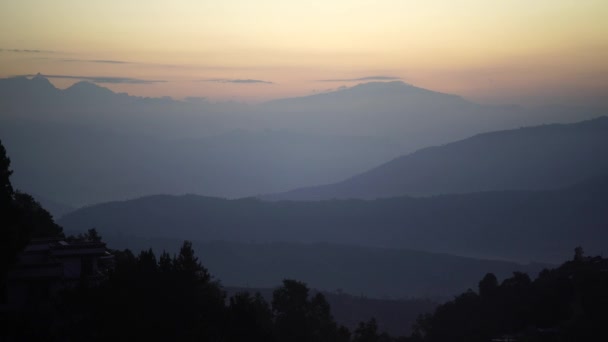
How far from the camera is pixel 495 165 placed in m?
177

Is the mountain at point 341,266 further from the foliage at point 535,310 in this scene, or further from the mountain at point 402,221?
the foliage at point 535,310

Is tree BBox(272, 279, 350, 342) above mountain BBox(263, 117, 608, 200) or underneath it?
underneath

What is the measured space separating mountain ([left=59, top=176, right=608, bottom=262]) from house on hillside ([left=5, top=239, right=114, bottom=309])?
8336 cm

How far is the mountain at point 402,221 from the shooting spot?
→ 111250mm

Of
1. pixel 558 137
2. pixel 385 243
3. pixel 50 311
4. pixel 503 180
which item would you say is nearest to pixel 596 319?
pixel 50 311

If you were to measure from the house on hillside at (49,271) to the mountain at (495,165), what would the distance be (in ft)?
457

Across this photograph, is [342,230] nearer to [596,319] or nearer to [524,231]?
[524,231]

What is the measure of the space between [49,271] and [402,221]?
106 meters

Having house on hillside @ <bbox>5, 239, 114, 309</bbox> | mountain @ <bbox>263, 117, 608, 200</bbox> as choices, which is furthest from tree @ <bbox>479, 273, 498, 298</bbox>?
mountain @ <bbox>263, 117, 608, 200</bbox>

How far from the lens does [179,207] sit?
124 meters

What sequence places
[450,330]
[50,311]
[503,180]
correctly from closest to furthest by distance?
1. [50,311]
2. [450,330]
3. [503,180]

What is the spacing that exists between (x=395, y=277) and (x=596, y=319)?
5973 centimetres

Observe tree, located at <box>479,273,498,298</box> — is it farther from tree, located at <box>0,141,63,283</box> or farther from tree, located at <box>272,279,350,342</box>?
tree, located at <box>0,141,63,283</box>

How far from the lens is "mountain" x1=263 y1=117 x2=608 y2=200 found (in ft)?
538
